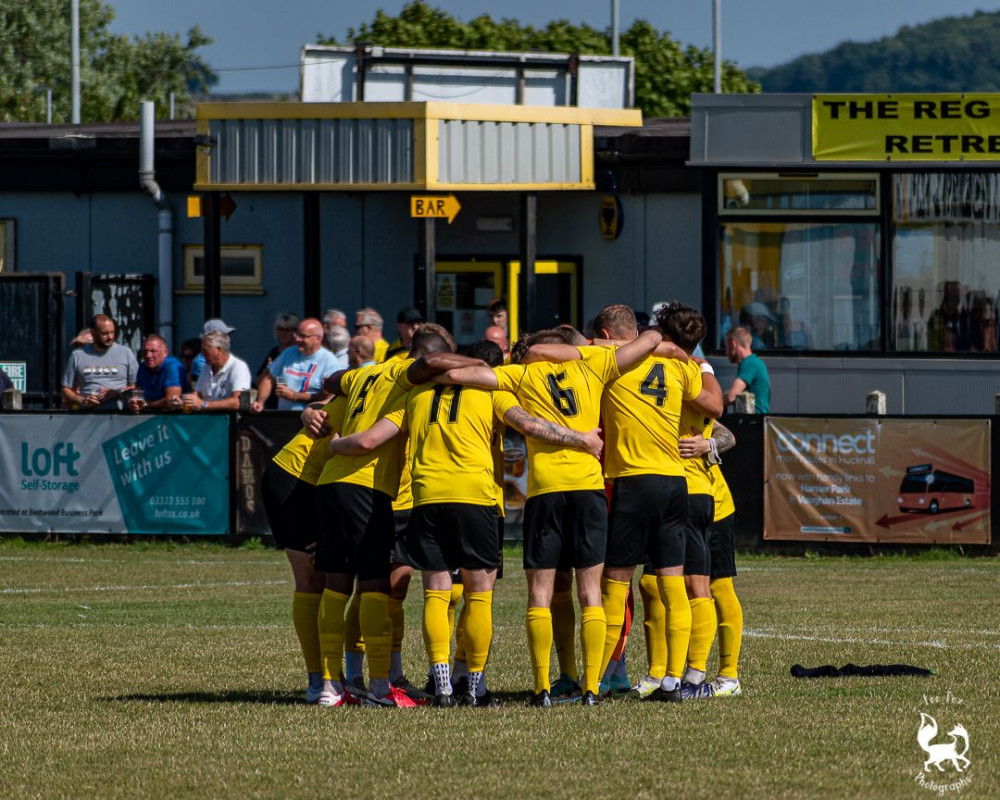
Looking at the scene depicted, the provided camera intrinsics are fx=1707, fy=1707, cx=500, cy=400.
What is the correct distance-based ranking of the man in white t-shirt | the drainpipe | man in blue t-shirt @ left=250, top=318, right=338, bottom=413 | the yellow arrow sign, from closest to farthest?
1. man in blue t-shirt @ left=250, top=318, right=338, bottom=413
2. the man in white t-shirt
3. the yellow arrow sign
4. the drainpipe

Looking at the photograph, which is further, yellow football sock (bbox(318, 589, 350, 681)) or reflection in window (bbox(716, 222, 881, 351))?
reflection in window (bbox(716, 222, 881, 351))

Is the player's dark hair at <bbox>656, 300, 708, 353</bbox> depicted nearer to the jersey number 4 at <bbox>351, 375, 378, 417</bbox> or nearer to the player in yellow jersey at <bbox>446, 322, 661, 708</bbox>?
the player in yellow jersey at <bbox>446, 322, 661, 708</bbox>

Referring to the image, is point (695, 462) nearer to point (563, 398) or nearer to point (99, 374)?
point (563, 398)

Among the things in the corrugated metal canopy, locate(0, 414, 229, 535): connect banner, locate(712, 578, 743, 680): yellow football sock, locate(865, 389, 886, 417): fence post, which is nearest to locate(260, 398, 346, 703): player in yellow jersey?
locate(712, 578, 743, 680): yellow football sock

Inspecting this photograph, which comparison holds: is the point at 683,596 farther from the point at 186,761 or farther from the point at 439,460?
the point at 186,761

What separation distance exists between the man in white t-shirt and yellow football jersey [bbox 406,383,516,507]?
846 centimetres

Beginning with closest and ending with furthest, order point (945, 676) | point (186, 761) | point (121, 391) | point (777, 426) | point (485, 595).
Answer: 1. point (186, 761)
2. point (485, 595)
3. point (945, 676)
4. point (777, 426)
5. point (121, 391)

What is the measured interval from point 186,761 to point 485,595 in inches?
74.0

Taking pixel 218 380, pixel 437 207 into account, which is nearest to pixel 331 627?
pixel 218 380

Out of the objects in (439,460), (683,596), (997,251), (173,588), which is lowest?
(173,588)

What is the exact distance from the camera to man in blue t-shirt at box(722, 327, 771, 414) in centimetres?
1675

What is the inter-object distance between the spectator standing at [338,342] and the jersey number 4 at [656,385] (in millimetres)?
7426

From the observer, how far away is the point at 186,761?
22.8 ft

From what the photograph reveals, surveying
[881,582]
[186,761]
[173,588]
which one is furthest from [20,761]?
[881,582]
